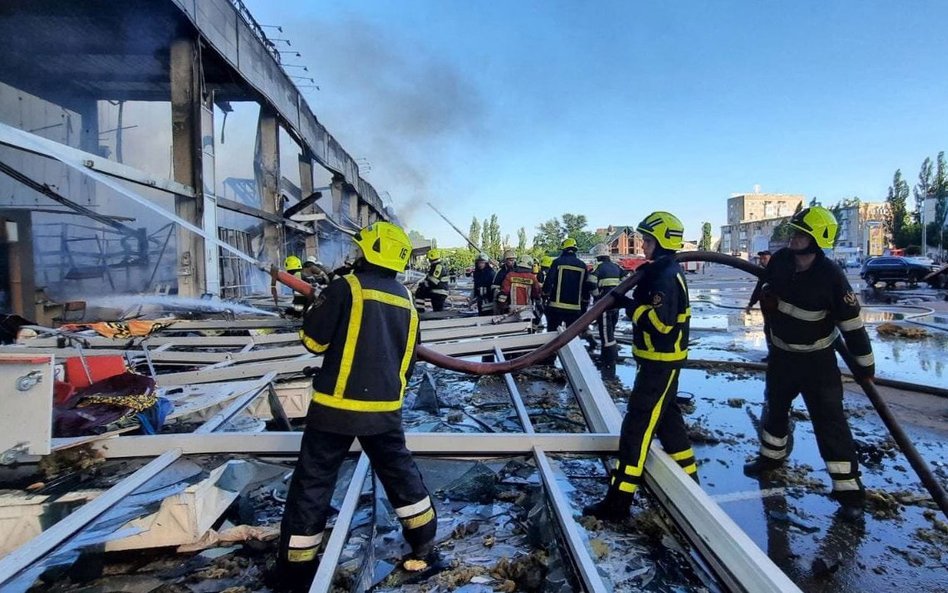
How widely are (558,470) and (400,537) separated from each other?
107 centimetres

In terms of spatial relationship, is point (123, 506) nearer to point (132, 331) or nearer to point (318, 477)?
point (318, 477)

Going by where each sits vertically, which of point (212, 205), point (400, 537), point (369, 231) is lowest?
point (400, 537)

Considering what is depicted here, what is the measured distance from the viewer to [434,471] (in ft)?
9.30

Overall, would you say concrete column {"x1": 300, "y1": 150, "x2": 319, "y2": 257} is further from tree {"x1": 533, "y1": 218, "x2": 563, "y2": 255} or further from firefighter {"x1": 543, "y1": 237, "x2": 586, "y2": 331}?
tree {"x1": 533, "y1": 218, "x2": 563, "y2": 255}

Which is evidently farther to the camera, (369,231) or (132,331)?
(132,331)

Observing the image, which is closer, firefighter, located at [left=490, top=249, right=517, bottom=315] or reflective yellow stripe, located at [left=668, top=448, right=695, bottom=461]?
reflective yellow stripe, located at [left=668, top=448, right=695, bottom=461]

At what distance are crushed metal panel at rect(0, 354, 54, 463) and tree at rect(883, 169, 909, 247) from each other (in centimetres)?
5217

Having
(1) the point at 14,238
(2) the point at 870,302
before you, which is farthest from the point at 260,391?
(2) the point at 870,302

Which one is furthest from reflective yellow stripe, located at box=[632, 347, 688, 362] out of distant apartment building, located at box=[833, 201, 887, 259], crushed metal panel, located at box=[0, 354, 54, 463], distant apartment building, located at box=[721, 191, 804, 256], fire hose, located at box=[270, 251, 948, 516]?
distant apartment building, located at box=[721, 191, 804, 256]

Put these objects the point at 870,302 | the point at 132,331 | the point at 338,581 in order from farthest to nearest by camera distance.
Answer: the point at 870,302 → the point at 132,331 → the point at 338,581

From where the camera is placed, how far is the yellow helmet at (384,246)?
2121 mm

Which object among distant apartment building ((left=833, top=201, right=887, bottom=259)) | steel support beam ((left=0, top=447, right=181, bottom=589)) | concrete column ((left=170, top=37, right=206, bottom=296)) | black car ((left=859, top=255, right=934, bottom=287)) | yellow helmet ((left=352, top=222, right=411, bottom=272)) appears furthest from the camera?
distant apartment building ((left=833, top=201, right=887, bottom=259))

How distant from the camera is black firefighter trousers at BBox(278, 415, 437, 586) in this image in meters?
1.98

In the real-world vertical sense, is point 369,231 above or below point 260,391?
above
